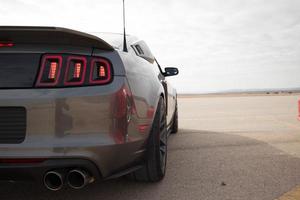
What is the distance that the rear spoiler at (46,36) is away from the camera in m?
2.05

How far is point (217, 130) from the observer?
6664 mm

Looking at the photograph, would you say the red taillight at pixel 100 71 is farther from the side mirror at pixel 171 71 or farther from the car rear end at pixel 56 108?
the side mirror at pixel 171 71

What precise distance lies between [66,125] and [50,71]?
356 mm

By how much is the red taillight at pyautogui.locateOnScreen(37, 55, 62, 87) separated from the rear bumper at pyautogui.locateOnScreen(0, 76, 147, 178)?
6cm

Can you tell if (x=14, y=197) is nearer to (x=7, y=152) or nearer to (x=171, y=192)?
(x=7, y=152)

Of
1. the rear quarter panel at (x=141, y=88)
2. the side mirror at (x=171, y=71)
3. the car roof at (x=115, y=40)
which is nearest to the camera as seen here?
the rear quarter panel at (x=141, y=88)

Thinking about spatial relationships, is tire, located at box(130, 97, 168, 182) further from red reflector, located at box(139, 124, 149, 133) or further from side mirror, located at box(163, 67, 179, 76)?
side mirror, located at box(163, 67, 179, 76)

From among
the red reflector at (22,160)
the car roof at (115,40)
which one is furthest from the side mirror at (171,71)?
the red reflector at (22,160)

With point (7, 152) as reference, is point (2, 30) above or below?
above

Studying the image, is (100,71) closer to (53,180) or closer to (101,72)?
(101,72)

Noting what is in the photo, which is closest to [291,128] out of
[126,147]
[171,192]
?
[171,192]

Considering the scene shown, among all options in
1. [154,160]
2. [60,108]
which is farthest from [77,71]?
[154,160]

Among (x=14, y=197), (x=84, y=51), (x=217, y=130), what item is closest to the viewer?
(x=84, y=51)

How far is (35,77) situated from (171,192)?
1.49 metres
